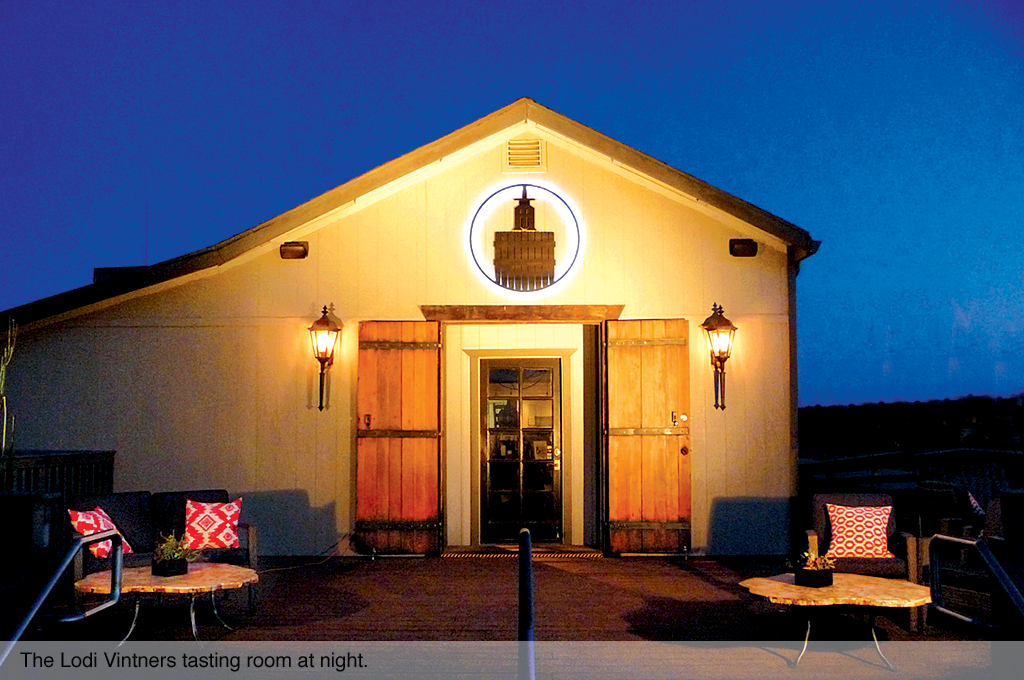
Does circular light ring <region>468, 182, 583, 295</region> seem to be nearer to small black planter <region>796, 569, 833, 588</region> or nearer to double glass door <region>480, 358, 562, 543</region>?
double glass door <region>480, 358, 562, 543</region>

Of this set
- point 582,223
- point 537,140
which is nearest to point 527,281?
point 582,223

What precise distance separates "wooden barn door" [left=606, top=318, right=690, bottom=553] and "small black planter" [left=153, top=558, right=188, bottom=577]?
408cm

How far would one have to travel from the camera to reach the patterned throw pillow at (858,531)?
6.04m

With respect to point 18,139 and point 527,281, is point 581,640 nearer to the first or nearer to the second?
point 527,281

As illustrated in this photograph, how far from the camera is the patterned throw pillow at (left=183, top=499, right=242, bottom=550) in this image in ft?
20.3

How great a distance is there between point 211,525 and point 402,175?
360 cm

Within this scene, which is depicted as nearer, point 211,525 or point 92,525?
point 92,525

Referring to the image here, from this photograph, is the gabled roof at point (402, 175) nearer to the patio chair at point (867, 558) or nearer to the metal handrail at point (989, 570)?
the patio chair at point (867, 558)

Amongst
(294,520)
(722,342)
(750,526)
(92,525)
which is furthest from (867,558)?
(92,525)

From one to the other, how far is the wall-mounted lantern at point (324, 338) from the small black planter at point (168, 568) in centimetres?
303

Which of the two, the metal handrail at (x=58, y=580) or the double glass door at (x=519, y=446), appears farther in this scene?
the double glass door at (x=519, y=446)

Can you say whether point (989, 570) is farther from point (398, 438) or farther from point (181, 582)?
point (398, 438)

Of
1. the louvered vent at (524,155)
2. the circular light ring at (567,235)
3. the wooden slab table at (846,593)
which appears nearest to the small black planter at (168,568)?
the wooden slab table at (846,593)

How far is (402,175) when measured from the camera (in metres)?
7.77
